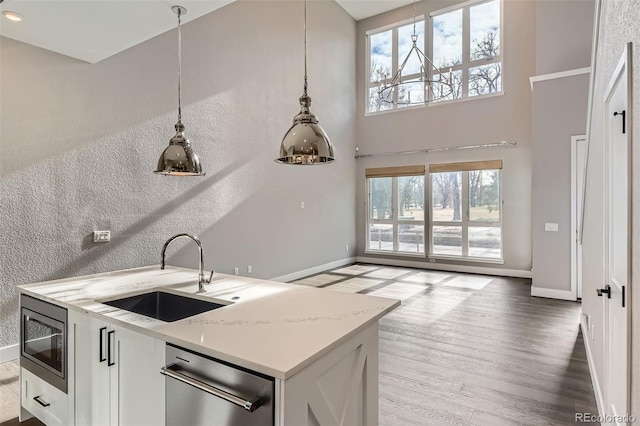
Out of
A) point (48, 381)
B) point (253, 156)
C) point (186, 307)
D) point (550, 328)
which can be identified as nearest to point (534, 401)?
point (550, 328)

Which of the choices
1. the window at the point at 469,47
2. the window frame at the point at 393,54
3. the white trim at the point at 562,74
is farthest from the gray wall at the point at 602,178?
the window frame at the point at 393,54

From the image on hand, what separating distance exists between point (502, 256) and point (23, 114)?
7.63 meters

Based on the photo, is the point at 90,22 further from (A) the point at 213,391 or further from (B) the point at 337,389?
(B) the point at 337,389

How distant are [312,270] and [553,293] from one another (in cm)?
407

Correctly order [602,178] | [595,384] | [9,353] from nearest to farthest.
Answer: [602,178], [595,384], [9,353]

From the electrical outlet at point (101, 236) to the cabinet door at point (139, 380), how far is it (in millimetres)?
2389

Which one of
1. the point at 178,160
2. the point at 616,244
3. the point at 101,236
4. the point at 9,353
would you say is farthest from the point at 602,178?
the point at 9,353

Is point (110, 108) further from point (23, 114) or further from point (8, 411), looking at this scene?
point (8, 411)

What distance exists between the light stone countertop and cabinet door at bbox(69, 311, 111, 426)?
0.08m

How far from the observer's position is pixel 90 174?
3604 mm

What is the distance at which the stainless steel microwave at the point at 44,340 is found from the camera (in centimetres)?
195

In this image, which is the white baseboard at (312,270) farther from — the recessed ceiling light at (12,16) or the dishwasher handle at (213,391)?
the dishwasher handle at (213,391)

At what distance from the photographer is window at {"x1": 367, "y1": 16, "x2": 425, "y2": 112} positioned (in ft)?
26.8

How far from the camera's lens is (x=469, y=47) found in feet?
24.7
